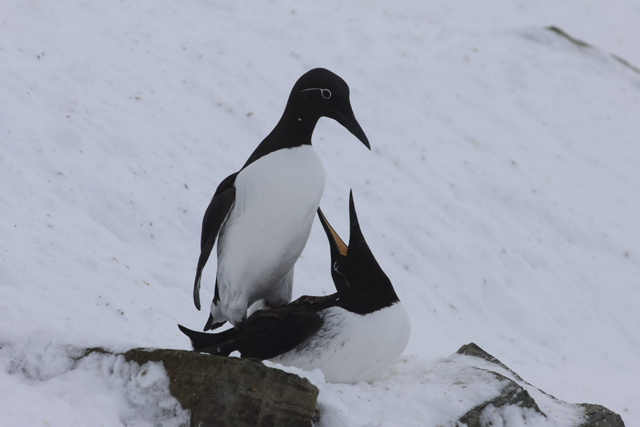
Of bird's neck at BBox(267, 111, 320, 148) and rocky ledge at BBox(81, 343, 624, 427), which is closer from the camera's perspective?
rocky ledge at BBox(81, 343, 624, 427)

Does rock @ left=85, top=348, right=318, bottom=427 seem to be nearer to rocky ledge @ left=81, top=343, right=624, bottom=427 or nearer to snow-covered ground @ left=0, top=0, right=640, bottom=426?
rocky ledge @ left=81, top=343, right=624, bottom=427

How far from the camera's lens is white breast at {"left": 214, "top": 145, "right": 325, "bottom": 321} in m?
3.01

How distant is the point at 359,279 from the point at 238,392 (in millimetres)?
1030

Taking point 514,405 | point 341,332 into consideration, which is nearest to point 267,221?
point 341,332

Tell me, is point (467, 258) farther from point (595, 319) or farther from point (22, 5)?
point (22, 5)

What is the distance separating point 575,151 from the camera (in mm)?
10211

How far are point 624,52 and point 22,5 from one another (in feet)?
46.3

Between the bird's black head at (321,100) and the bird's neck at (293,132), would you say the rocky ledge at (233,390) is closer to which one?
the bird's neck at (293,132)

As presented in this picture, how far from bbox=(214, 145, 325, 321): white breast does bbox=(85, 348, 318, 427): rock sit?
757mm

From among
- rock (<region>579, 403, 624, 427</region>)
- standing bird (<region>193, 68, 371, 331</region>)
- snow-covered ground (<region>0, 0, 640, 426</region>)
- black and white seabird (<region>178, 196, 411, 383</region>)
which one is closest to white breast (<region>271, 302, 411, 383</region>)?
black and white seabird (<region>178, 196, 411, 383</region>)

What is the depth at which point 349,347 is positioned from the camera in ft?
9.84

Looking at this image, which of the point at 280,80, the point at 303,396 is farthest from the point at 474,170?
the point at 303,396

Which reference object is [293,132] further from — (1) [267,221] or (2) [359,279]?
(2) [359,279]

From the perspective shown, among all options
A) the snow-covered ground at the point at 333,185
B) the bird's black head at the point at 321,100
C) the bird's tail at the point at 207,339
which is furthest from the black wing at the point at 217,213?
the snow-covered ground at the point at 333,185
